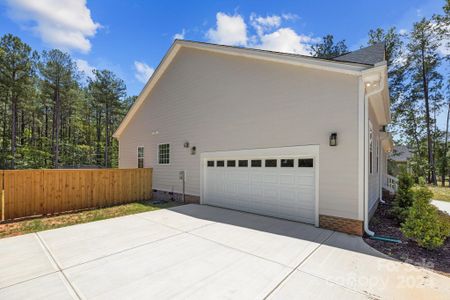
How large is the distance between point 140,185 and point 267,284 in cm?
893

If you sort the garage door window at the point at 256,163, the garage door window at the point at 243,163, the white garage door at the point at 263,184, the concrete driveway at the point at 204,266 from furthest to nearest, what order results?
the garage door window at the point at 243,163 < the garage door window at the point at 256,163 < the white garage door at the point at 263,184 < the concrete driveway at the point at 204,266

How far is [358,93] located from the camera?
536cm

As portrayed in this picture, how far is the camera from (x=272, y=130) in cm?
690

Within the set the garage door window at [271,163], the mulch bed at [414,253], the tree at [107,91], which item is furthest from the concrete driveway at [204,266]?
the tree at [107,91]

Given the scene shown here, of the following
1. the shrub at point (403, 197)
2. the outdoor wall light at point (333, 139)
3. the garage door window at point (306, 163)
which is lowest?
the shrub at point (403, 197)

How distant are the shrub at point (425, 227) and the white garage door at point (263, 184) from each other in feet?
6.91

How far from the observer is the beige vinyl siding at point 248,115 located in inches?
219

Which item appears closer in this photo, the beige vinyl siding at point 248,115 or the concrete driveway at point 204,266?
the concrete driveway at point 204,266

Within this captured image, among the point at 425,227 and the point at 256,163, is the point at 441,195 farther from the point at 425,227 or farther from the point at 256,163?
the point at 256,163

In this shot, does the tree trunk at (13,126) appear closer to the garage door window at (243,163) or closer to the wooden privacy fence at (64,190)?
the wooden privacy fence at (64,190)

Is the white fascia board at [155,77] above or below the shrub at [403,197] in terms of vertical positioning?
above

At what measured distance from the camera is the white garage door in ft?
20.4

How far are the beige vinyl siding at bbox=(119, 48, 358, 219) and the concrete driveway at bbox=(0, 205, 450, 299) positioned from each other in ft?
6.10

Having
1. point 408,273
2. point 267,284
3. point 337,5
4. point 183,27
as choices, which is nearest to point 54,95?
point 183,27
